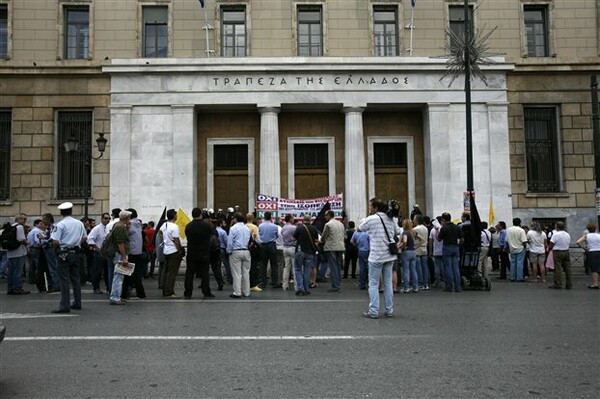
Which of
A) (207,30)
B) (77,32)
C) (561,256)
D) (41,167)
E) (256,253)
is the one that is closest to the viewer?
(256,253)

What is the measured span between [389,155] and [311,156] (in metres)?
3.62

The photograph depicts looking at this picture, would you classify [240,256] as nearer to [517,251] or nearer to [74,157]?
[517,251]

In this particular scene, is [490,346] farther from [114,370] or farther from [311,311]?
[114,370]

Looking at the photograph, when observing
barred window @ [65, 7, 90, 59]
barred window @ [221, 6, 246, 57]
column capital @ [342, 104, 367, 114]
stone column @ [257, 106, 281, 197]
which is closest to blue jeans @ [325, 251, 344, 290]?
stone column @ [257, 106, 281, 197]

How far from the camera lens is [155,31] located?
25359mm

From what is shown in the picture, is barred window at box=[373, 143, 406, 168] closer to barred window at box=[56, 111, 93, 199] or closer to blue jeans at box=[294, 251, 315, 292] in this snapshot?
barred window at box=[56, 111, 93, 199]

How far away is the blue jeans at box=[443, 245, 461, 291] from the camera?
1446 cm

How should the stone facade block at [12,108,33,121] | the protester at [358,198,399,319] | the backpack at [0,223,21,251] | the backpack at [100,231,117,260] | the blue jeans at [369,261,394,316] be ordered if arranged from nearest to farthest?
Result: the blue jeans at [369,261,394,316] → the protester at [358,198,399,319] → the backpack at [100,231,117,260] → the backpack at [0,223,21,251] → the stone facade block at [12,108,33,121]

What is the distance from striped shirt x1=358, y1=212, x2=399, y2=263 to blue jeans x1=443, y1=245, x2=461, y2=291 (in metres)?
4.88

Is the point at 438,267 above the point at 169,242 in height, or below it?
below

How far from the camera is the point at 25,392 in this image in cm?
558

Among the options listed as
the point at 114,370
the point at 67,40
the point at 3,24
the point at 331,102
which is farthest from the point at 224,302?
the point at 3,24

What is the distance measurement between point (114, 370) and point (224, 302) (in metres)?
5.80

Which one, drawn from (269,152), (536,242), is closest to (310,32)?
(269,152)
